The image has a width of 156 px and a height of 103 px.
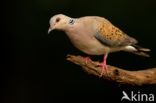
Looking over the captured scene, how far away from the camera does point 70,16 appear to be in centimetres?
326

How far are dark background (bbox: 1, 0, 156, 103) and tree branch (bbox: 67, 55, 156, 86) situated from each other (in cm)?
2

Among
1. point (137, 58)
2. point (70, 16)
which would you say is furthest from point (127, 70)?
point (70, 16)

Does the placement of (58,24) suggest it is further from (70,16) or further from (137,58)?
(137,58)

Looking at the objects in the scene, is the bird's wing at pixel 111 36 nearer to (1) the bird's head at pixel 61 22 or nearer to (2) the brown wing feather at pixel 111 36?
(2) the brown wing feather at pixel 111 36

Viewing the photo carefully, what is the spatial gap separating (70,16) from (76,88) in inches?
13.2

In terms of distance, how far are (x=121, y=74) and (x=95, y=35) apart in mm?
216

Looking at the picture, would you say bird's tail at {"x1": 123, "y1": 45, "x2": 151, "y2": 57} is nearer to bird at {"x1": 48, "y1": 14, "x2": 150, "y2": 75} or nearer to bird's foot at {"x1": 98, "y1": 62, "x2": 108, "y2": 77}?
bird at {"x1": 48, "y1": 14, "x2": 150, "y2": 75}

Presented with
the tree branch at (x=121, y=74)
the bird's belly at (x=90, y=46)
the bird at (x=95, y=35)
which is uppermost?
the bird at (x=95, y=35)

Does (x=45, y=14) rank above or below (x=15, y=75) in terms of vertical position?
above

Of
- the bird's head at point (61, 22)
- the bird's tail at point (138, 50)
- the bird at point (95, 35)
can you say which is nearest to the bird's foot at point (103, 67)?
the bird at point (95, 35)

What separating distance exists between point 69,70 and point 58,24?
0.72 feet

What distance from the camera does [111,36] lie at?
→ 3.24 m

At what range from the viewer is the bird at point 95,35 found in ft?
10.6

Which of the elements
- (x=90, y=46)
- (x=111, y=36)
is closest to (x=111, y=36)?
(x=111, y=36)
